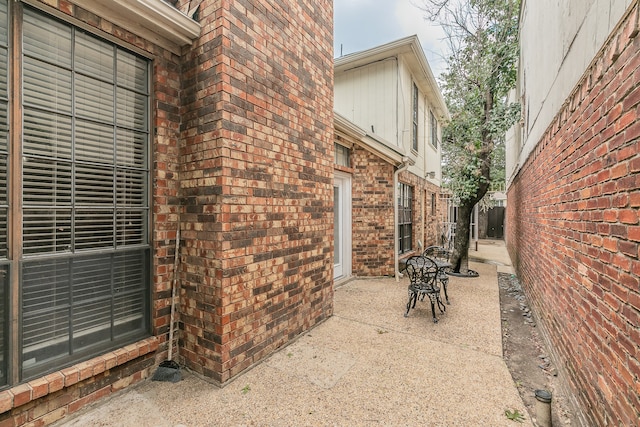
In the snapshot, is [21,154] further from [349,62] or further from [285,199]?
[349,62]

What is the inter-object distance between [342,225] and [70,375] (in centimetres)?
509

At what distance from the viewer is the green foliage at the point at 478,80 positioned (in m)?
7.20

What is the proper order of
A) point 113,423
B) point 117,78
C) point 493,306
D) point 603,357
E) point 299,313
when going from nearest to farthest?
point 603,357, point 113,423, point 117,78, point 299,313, point 493,306

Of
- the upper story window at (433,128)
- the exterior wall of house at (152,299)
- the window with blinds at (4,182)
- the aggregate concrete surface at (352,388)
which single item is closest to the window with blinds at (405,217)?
the upper story window at (433,128)

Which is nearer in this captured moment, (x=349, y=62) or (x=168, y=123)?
(x=168, y=123)

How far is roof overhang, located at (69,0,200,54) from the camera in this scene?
7.47 ft

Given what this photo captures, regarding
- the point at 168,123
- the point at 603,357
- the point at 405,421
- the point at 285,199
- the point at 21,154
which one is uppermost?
the point at 168,123

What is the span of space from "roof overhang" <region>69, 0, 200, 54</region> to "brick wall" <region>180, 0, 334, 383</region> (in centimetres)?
14

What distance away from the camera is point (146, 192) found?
8.94 ft

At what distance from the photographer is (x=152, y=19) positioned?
2467mm

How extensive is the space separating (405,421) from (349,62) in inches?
317

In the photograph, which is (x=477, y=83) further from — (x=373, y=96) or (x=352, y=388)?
(x=352, y=388)

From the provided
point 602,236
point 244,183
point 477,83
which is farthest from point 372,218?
point 602,236

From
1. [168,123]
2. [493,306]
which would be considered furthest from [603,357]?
[168,123]
